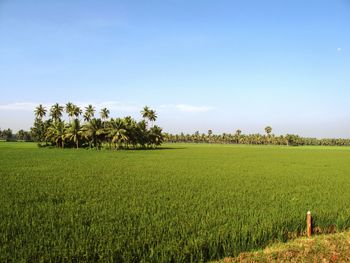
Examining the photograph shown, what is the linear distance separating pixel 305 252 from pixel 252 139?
156m

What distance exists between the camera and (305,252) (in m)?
7.69

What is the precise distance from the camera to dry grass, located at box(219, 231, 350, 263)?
735cm

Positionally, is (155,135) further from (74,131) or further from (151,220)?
(151,220)

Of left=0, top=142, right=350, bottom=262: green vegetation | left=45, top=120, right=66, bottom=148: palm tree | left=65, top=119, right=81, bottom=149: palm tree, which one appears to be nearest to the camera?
left=0, top=142, right=350, bottom=262: green vegetation

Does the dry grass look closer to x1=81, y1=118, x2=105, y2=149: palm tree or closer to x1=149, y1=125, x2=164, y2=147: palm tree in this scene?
x1=81, y1=118, x2=105, y2=149: palm tree

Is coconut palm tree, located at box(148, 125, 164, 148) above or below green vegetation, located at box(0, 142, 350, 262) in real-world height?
above

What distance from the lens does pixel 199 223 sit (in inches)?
371

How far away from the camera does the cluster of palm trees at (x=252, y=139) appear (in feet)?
508

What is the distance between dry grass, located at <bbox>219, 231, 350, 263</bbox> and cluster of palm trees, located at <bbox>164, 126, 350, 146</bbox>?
141m

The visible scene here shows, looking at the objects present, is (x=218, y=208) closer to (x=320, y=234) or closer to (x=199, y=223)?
(x=199, y=223)

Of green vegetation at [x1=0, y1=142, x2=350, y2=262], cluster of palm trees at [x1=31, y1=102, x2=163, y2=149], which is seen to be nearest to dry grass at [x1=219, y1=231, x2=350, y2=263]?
green vegetation at [x1=0, y1=142, x2=350, y2=262]

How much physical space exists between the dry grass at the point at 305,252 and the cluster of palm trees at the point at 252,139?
461 ft

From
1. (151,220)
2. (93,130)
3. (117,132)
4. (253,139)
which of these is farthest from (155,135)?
(253,139)

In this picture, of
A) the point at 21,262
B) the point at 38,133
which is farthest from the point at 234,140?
the point at 21,262
